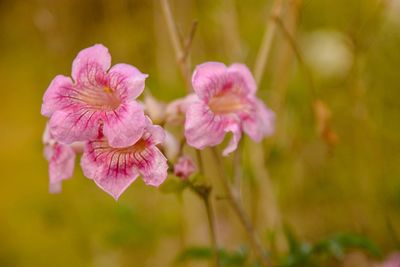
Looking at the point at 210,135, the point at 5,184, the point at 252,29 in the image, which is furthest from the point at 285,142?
the point at 5,184

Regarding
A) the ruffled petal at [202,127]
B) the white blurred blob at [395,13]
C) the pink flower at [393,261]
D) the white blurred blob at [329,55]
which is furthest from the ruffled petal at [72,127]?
the white blurred blob at [329,55]

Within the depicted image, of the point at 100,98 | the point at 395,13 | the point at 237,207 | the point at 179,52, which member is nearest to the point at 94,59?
the point at 100,98

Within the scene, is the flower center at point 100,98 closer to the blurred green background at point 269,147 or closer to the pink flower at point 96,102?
the pink flower at point 96,102

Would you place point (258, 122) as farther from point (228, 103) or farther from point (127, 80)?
point (127, 80)

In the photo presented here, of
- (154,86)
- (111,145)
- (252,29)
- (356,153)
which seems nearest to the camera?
(111,145)

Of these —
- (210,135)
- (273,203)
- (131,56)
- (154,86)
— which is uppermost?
(131,56)

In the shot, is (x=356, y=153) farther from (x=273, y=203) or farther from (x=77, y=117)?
(x=77, y=117)

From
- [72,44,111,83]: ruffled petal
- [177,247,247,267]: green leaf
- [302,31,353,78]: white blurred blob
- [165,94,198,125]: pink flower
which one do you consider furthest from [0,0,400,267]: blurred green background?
[72,44,111,83]: ruffled petal
